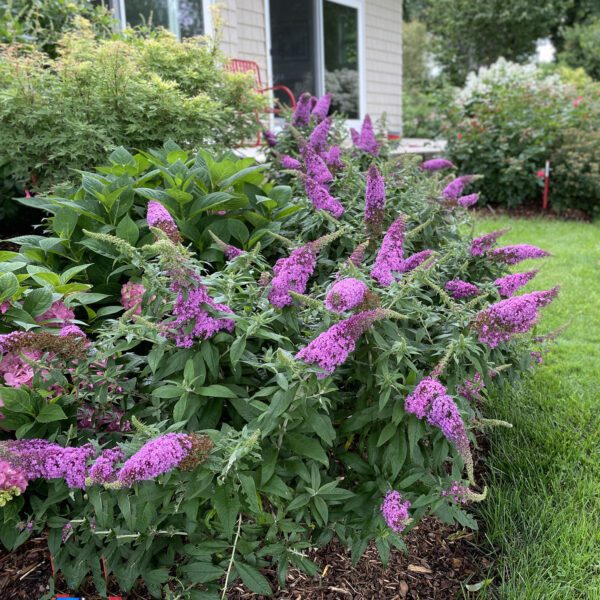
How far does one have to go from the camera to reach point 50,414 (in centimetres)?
182

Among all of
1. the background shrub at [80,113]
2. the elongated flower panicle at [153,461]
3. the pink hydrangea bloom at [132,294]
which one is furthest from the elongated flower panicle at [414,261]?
the background shrub at [80,113]

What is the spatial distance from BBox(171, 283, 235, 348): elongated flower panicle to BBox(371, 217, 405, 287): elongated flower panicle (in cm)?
53

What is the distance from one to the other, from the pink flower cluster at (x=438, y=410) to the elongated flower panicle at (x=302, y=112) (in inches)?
116

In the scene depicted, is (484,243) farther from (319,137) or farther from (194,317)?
(194,317)

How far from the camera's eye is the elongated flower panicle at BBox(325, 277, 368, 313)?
1.68 meters

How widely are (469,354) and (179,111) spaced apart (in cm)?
268

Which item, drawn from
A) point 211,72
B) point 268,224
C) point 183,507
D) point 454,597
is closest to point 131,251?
point 183,507

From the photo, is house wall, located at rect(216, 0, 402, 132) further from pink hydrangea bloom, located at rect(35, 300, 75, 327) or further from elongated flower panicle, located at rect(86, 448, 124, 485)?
elongated flower panicle, located at rect(86, 448, 124, 485)

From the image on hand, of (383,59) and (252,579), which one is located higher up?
(383,59)

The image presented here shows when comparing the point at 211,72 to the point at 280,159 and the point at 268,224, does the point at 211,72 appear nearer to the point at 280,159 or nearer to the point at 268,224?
the point at 280,159

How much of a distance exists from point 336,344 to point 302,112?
297 centimetres

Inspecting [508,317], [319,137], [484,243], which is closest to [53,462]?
[508,317]

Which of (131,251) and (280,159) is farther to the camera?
(280,159)

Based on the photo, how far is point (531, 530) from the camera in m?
2.24
